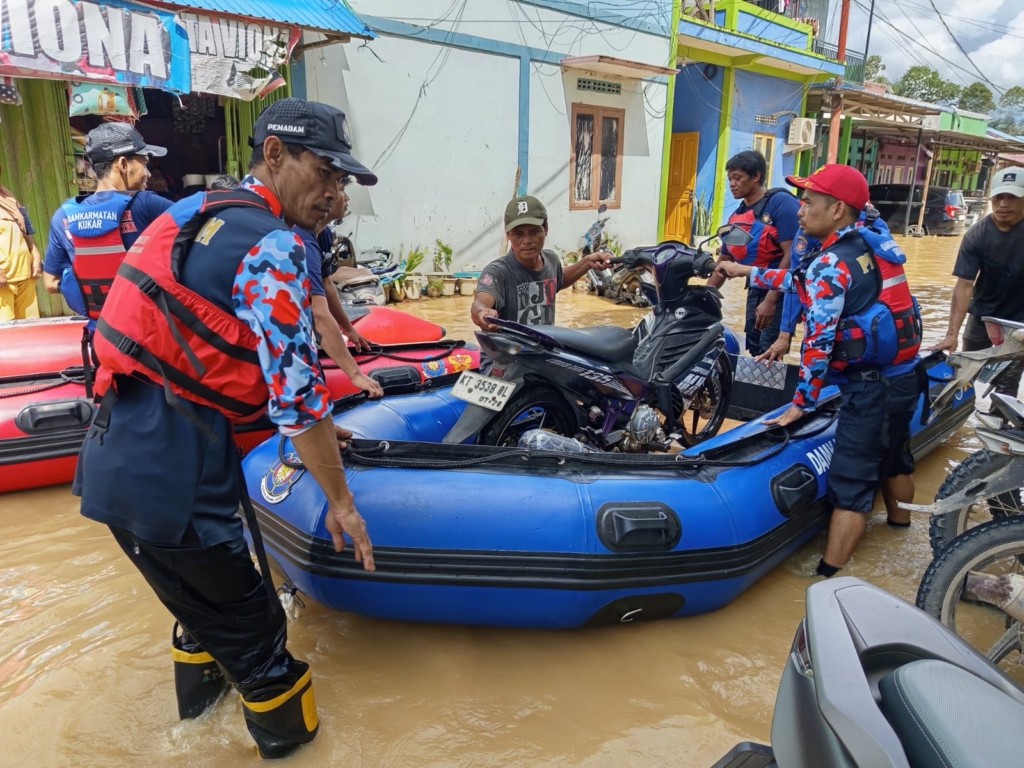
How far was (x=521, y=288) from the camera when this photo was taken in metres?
3.84

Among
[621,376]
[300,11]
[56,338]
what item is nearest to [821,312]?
[621,376]

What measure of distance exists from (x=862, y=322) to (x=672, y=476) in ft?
3.62

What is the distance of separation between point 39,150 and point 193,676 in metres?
6.98

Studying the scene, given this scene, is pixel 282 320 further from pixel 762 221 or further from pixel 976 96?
pixel 976 96

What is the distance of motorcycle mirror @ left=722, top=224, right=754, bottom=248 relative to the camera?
4.11 metres

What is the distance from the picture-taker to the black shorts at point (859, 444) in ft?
10.5

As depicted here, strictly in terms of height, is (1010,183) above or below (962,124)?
below

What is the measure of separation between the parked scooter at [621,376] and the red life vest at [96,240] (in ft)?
6.42

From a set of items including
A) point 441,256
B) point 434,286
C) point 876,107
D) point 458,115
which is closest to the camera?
point 434,286

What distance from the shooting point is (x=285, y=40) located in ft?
24.5

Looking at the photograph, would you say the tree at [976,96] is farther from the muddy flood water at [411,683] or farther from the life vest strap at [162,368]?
the life vest strap at [162,368]

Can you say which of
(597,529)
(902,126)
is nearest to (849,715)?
(597,529)

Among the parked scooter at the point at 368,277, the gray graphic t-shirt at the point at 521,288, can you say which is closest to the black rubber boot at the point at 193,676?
the gray graphic t-shirt at the point at 521,288

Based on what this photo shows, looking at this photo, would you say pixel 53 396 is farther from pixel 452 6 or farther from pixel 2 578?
pixel 452 6
